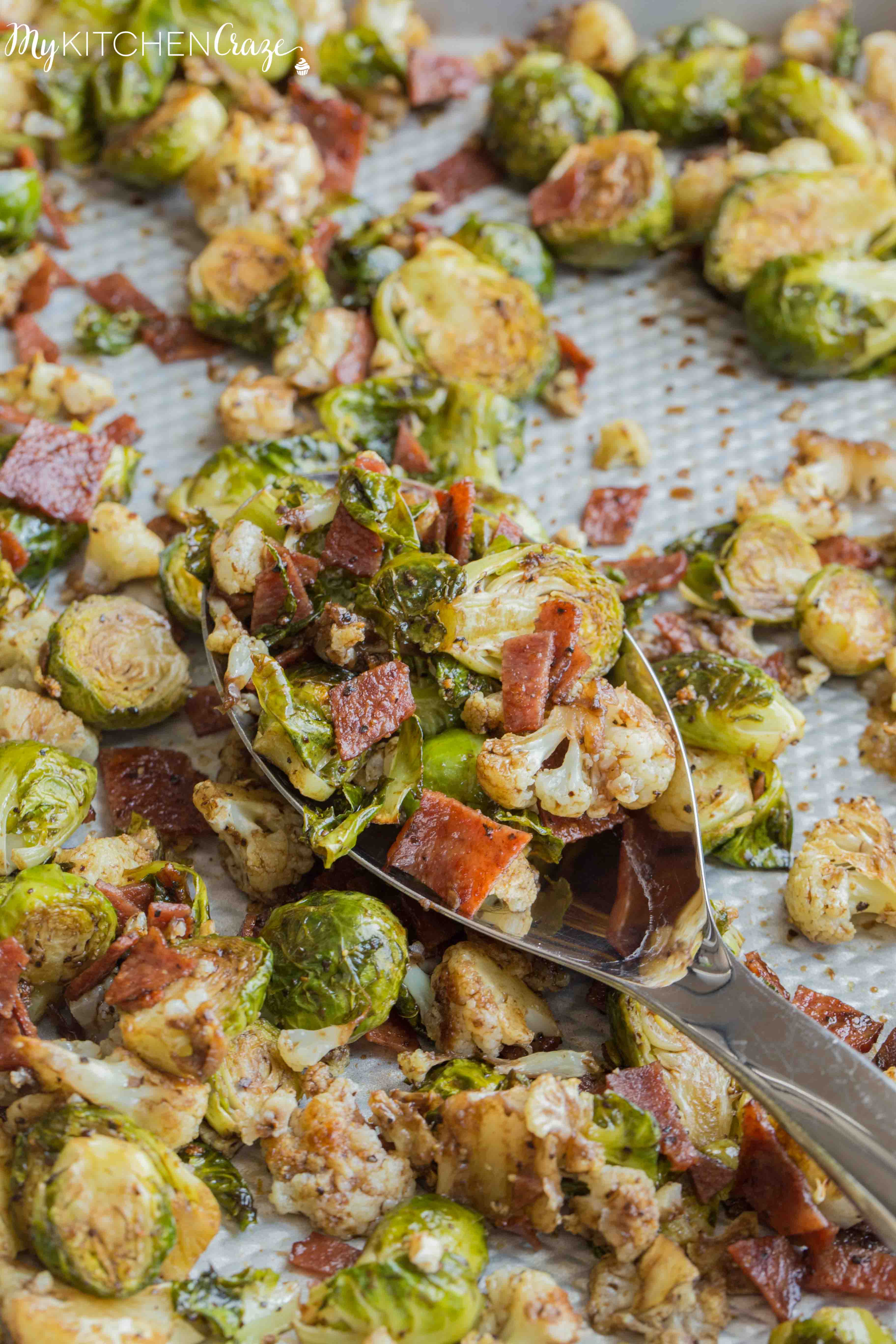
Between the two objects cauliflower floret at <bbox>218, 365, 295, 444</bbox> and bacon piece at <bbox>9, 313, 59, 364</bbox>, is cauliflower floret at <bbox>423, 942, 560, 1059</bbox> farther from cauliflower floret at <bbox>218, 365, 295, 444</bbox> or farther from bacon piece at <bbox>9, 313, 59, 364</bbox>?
bacon piece at <bbox>9, 313, 59, 364</bbox>

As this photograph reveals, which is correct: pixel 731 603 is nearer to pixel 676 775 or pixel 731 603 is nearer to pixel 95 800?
pixel 676 775

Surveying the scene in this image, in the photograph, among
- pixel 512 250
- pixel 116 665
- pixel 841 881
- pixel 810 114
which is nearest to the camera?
pixel 841 881

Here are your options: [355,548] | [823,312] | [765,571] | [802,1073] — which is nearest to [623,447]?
[765,571]

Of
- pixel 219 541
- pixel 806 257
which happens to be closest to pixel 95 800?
pixel 219 541

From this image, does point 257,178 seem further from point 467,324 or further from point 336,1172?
point 336,1172

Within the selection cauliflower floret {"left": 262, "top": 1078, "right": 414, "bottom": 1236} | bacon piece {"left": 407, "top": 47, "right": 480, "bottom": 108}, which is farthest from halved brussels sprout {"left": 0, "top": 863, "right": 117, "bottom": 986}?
bacon piece {"left": 407, "top": 47, "right": 480, "bottom": 108}
